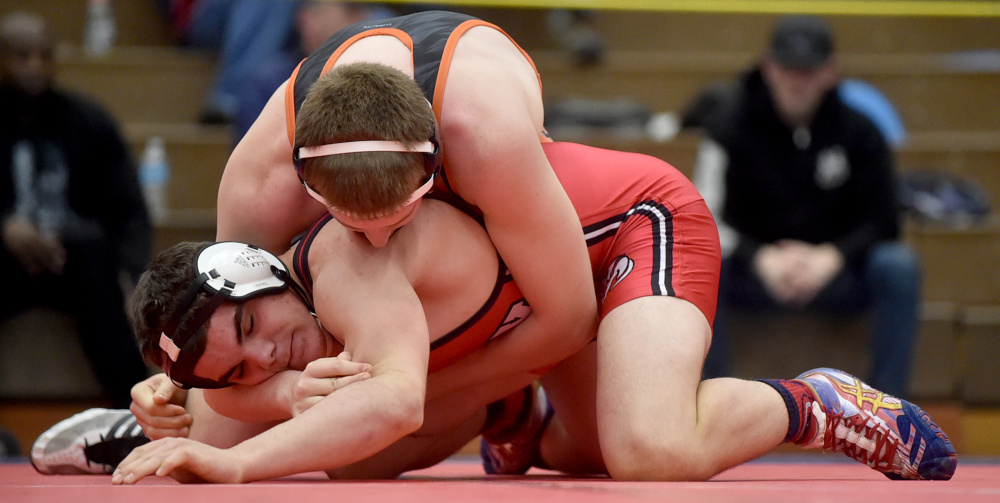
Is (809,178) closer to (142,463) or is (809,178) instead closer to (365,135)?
(365,135)

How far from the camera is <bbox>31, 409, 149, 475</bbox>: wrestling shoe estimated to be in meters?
2.62

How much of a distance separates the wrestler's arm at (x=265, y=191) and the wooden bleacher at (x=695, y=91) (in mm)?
2107

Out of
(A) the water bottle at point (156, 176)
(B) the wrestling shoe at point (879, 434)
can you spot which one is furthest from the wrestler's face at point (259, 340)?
(A) the water bottle at point (156, 176)

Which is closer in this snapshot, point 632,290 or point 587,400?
point 632,290

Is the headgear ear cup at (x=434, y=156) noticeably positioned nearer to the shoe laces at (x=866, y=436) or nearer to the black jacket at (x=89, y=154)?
the shoe laces at (x=866, y=436)

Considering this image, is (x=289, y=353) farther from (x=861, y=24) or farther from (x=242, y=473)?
(x=861, y=24)

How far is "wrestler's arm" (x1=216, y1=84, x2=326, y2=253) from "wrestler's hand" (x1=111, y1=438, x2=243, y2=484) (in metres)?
0.64

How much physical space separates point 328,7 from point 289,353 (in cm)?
261

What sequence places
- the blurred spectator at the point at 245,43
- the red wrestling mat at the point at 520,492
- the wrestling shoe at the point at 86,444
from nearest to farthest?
the red wrestling mat at the point at 520,492, the wrestling shoe at the point at 86,444, the blurred spectator at the point at 245,43

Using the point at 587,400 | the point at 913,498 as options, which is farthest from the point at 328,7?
the point at 913,498

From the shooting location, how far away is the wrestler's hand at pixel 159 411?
8.06 ft

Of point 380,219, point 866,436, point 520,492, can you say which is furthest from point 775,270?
point 520,492

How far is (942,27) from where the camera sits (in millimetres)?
6031

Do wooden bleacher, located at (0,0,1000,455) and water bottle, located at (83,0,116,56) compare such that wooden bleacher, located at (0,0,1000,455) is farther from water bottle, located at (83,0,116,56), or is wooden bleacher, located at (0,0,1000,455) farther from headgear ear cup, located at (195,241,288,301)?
headgear ear cup, located at (195,241,288,301)
